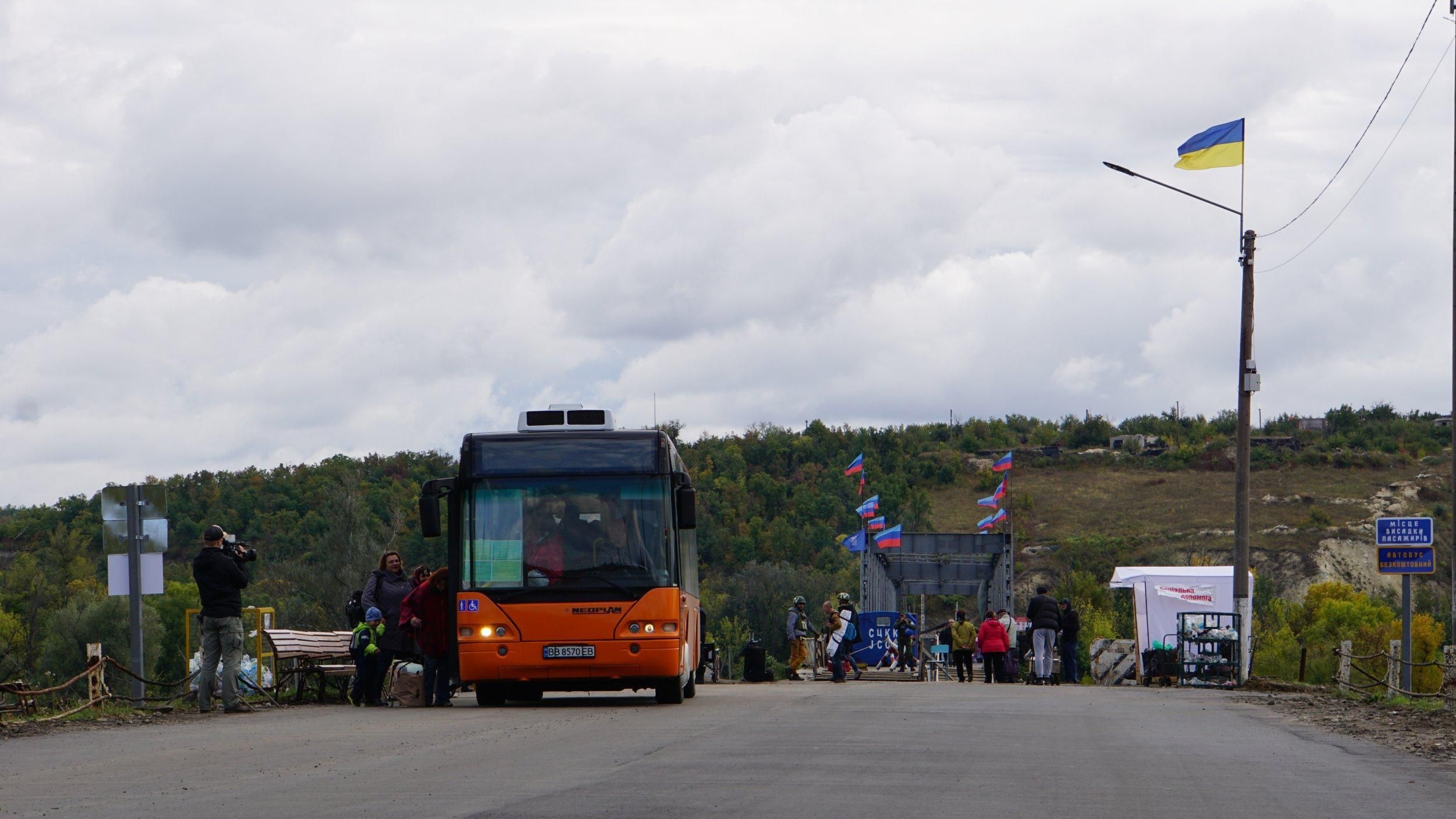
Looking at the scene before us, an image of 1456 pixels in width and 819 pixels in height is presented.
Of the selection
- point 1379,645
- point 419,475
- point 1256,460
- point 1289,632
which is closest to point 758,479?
point 419,475

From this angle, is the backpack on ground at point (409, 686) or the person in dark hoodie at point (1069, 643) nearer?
the backpack on ground at point (409, 686)

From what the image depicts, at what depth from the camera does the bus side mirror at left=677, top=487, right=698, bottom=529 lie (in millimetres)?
17484

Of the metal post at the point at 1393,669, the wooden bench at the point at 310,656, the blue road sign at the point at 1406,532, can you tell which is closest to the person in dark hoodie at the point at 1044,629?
the metal post at the point at 1393,669

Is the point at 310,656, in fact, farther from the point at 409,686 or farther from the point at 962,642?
the point at 962,642

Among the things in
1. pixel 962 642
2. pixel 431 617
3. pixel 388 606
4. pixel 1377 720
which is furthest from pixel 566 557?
pixel 962 642

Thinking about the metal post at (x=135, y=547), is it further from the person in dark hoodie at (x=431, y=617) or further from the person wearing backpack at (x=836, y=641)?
the person wearing backpack at (x=836, y=641)

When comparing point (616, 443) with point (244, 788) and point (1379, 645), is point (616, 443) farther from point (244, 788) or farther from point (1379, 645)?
point (1379, 645)

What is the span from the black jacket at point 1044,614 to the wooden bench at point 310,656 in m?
14.5

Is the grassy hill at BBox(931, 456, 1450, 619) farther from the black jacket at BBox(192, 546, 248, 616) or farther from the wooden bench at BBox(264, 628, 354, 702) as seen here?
the black jacket at BBox(192, 546, 248, 616)

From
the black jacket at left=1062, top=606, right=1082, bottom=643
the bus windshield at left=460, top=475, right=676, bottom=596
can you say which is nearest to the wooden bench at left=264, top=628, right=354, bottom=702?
the bus windshield at left=460, top=475, right=676, bottom=596

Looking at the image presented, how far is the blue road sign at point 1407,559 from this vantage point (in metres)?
Result: 22.3

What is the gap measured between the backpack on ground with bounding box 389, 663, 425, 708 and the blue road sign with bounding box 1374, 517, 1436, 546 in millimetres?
13314

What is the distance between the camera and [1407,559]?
22484 mm

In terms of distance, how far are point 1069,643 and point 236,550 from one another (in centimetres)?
1981
